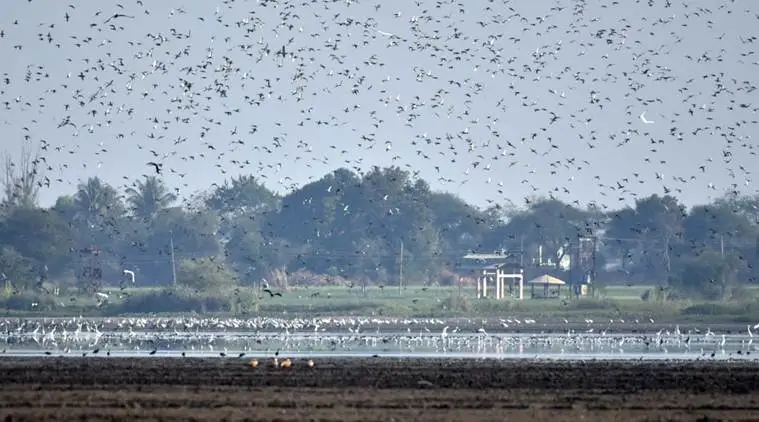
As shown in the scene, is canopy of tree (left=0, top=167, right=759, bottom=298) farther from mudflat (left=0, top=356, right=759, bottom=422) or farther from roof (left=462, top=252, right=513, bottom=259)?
mudflat (left=0, top=356, right=759, bottom=422)

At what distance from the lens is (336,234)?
15912 centimetres

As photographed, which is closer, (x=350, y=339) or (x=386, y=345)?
(x=386, y=345)

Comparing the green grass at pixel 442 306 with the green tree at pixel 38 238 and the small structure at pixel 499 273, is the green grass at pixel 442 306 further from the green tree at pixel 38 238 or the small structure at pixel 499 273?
the green tree at pixel 38 238

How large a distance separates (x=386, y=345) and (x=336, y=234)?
89559mm

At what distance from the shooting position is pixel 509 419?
36.2 meters

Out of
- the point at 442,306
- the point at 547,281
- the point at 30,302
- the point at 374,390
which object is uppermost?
the point at 547,281

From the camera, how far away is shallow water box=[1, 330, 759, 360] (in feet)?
203

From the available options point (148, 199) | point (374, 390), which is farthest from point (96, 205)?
point (374, 390)

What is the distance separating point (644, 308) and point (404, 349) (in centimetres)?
4776

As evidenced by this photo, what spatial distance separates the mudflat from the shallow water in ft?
17.6

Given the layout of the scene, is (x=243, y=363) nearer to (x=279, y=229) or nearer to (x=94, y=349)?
(x=94, y=349)

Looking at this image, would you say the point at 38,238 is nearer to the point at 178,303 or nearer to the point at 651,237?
the point at 178,303

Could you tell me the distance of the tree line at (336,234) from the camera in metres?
142

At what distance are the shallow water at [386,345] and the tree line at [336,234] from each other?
50.8 m
